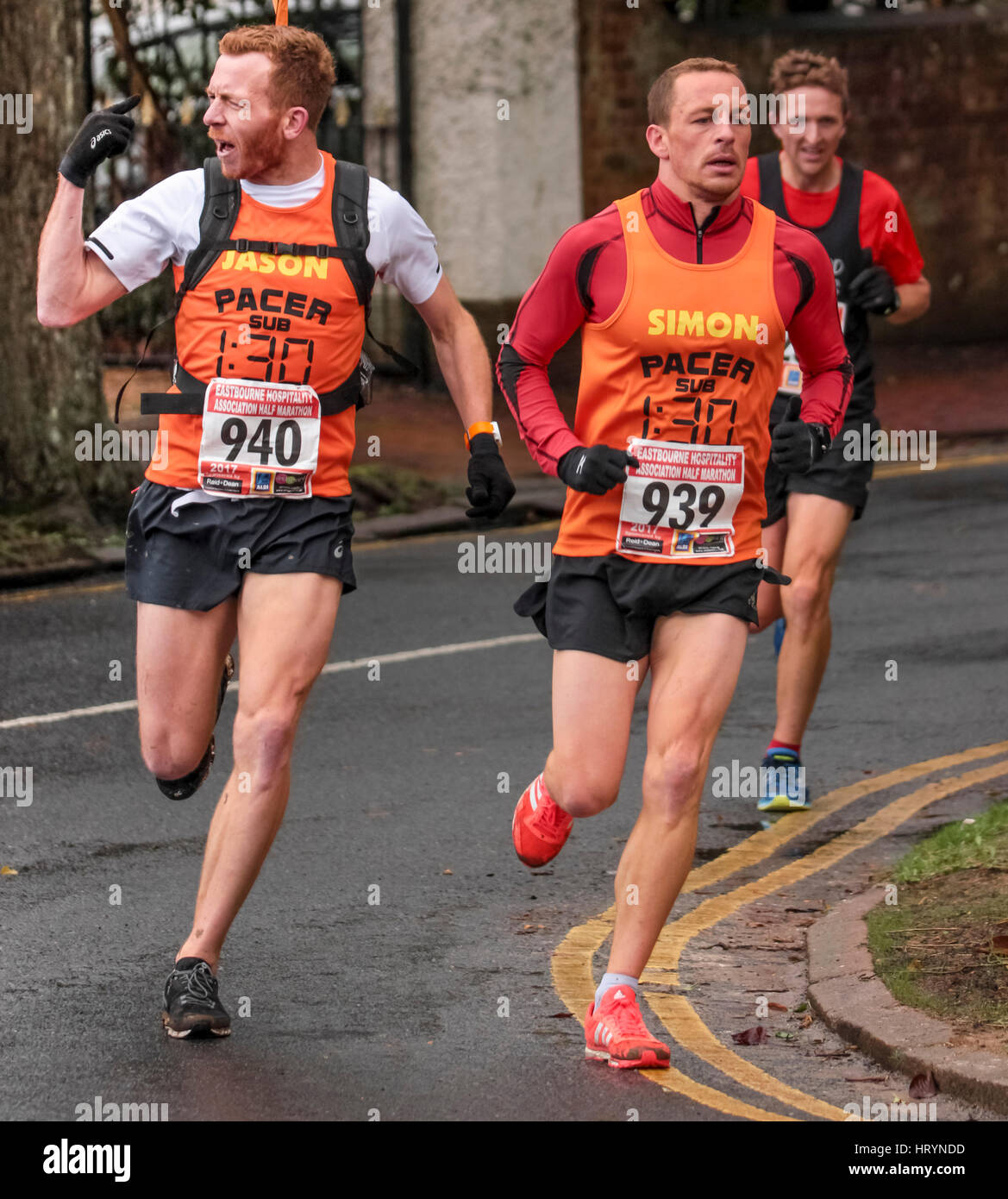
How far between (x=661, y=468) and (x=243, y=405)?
1003mm

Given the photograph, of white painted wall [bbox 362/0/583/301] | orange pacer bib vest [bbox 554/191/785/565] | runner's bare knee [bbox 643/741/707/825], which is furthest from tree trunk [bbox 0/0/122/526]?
runner's bare knee [bbox 643/741/707/825]

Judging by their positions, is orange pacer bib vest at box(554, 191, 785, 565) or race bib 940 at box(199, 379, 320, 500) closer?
orange pacer bib vest at box(554, 191, 785, 565)

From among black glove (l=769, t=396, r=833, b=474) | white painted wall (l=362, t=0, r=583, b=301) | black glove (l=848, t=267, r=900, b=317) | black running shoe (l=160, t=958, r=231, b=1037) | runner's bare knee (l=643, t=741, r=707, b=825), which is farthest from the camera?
white painted wall (l=362, t=0, r=583, b=301)

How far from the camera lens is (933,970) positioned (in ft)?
17.4

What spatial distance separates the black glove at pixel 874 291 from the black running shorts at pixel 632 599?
2400 millimetres

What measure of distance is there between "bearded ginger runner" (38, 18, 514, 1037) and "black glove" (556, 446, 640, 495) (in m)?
0.47

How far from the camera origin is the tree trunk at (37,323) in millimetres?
12984

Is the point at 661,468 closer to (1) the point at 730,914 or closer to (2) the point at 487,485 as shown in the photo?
(2) the point at 487,485

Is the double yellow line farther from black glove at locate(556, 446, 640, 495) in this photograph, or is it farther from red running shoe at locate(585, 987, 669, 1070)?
black glove at locate(556, 446, 640, 495)

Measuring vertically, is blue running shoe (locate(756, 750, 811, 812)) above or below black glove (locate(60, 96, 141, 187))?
below

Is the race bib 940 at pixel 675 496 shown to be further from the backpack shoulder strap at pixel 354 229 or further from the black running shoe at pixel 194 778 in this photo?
the black running shoe at pixel 194 778

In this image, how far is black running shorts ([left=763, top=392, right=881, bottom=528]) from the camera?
7.25m
